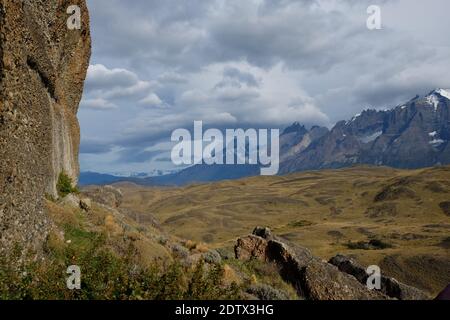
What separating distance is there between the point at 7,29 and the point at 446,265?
55.6 meters

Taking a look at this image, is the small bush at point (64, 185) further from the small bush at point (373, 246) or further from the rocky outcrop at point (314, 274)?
the small bush at point (373, 246)

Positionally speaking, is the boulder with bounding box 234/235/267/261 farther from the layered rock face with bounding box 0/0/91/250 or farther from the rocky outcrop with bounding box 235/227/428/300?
the layered rock face with bounding box 0/0/91/250

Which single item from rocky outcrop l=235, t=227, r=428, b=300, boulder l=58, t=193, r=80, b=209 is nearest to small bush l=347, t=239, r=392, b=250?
rocky outcrop l=235, t=227, r=428, b=300

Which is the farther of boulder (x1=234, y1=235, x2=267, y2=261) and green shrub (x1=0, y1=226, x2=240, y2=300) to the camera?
boulder (x1=234, y1=235, x2=267, y2=261)

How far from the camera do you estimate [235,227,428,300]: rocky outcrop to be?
69.0 ft

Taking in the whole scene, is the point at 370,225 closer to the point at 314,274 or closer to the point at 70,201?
the point at 314,274

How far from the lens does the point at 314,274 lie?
21.6 meters

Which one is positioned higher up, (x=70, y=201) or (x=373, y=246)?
(x=70, y=201)

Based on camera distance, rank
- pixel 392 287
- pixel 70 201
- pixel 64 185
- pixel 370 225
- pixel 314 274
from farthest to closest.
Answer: pixel 370 225, pixel 64 185, pixel 392 287, pixel 70 201, pixel 314 274

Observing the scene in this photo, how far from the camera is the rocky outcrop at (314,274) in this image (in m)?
21.0

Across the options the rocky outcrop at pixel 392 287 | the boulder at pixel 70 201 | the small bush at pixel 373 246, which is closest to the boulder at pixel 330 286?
the rocky outcrop at pixel 392 287

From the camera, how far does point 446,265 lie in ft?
188

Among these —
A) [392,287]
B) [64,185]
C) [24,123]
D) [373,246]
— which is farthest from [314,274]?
[373,246]
